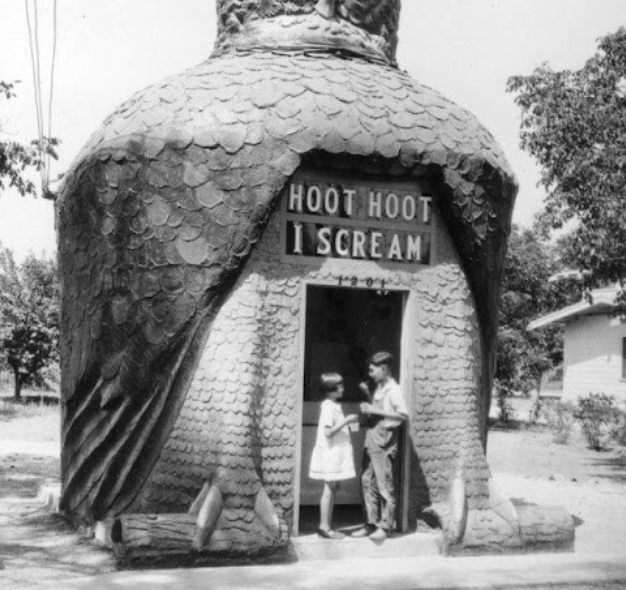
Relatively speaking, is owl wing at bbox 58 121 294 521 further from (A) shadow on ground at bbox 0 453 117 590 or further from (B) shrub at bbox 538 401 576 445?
(B) shrub at bbox 538 401 576 445

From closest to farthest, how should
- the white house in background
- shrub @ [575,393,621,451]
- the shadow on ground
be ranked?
the shadow on ground, shrub @ [575,393,621,451], the white house in background

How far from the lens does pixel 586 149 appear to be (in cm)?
1223

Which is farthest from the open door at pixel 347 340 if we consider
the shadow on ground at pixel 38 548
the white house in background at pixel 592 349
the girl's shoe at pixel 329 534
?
the white house in background at pixel 592 349

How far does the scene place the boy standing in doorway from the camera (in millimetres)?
7465

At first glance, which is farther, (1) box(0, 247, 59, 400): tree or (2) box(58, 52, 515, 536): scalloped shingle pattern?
(1) box(0, 247, 59, 400): tree

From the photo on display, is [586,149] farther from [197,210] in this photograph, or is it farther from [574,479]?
[197,210]

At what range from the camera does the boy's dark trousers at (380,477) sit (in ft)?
24.5

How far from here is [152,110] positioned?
7672 millimetres

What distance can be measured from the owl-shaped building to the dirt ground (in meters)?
0.45

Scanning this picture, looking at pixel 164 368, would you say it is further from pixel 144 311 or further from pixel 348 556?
pixel 348 556

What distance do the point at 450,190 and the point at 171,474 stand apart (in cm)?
306

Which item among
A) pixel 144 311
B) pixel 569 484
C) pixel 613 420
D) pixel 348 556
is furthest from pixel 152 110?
pixel 613 420

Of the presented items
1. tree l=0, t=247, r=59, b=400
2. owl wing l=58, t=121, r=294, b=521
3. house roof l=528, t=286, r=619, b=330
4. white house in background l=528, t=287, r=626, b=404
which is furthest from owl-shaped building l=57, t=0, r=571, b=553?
tree l=0, t=247, r=59, b=400

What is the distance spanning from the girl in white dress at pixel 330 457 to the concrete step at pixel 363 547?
0.47 feet
